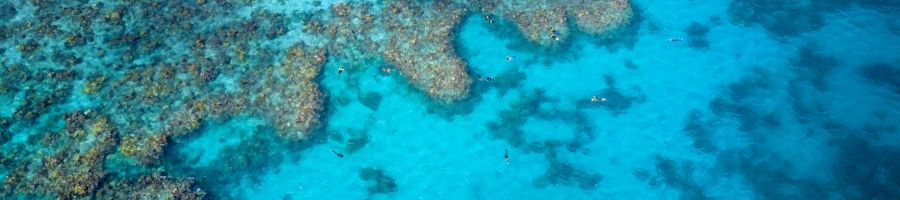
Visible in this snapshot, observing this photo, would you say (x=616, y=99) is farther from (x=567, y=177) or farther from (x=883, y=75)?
(x=883, y=75)

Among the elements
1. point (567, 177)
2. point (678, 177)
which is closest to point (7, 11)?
point (567, 177)

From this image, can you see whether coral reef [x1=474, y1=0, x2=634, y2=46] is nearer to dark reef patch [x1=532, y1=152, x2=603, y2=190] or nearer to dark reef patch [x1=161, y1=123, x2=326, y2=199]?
dark reef patch [x1=532, y1=152, x2=603, y2=190]

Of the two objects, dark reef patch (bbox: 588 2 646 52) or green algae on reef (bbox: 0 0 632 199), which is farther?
dark reef patch (bbox: 588 2 646 52)

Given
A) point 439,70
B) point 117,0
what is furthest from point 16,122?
point 439,70

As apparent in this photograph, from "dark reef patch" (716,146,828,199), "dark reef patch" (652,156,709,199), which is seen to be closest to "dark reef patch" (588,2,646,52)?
"dark reef patch" (652,156,709,199)

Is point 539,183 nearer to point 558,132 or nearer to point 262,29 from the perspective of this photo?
point 558,132

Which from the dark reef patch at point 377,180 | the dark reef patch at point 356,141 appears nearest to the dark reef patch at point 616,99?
the dark reef patch at point 377,180
